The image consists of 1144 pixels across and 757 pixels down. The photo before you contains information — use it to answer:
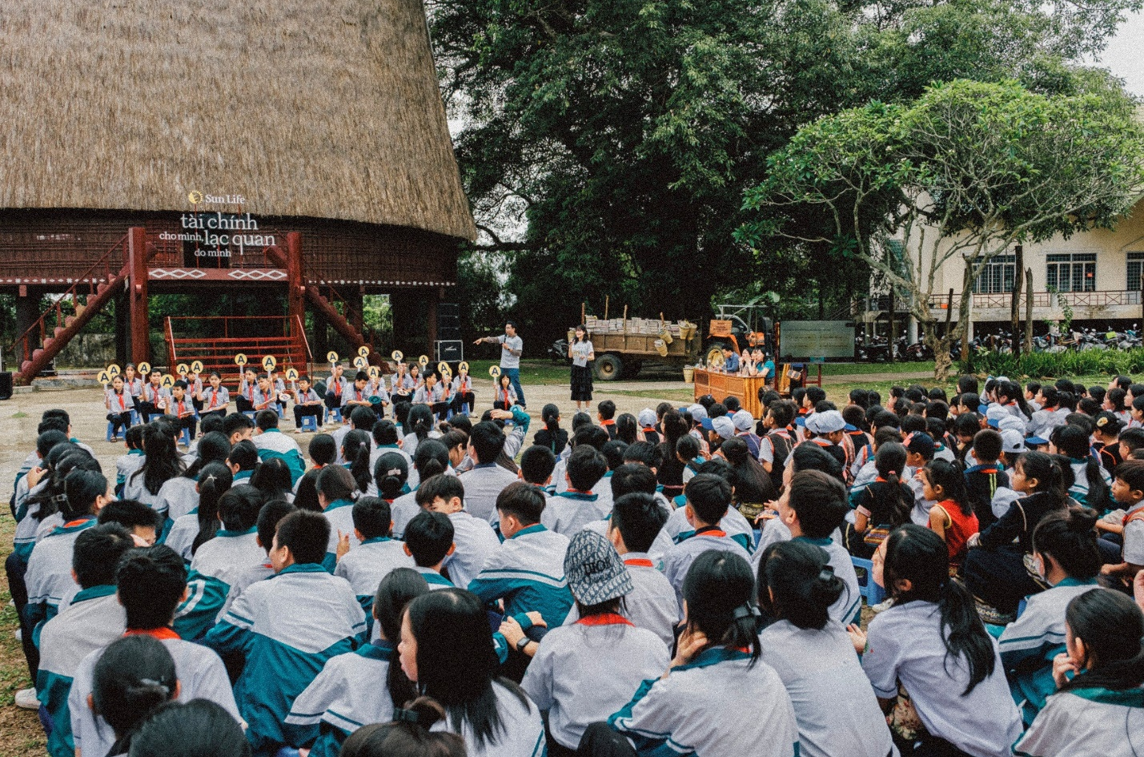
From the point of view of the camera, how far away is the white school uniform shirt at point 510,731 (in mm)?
2086

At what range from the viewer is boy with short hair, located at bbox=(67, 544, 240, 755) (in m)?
2.33

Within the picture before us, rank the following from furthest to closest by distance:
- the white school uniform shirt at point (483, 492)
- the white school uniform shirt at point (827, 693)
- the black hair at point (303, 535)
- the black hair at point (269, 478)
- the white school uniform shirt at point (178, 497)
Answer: the white school uniform shirt at point (483, 492)
the white school uniform shirt at point (178, 497)
the black hair at point (269, 478)
the black hair at point (303, 535)
the white school uniform shirt at point (827, 693)

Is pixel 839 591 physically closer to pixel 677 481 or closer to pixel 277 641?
pixel 277 641

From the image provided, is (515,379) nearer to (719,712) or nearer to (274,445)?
(274,445)

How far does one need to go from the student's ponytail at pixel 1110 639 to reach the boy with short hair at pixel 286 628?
7.38 ft

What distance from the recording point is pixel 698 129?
759 inches

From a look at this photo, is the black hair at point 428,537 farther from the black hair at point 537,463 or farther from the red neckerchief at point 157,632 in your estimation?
the black hair at point 537,463

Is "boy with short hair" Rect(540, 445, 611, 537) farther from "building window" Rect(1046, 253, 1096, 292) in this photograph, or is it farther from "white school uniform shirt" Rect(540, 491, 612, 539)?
"building window" Rect(1046, 253, 1096, 292)

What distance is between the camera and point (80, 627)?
9.50 feet

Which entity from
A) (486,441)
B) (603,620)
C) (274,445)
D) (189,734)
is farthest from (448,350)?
(189,734)

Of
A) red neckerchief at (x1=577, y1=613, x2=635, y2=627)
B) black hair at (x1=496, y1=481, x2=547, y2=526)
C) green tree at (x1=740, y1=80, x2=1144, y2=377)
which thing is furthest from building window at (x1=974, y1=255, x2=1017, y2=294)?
red neckerchief at (x1=577, y1=613, x2=635, y2=627)

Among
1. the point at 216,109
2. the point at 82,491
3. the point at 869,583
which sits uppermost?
the point at 216,109

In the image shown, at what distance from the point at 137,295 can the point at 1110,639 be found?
668 inches

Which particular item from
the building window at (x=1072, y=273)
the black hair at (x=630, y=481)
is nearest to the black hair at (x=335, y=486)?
the black hair at (x=630, y=481)
